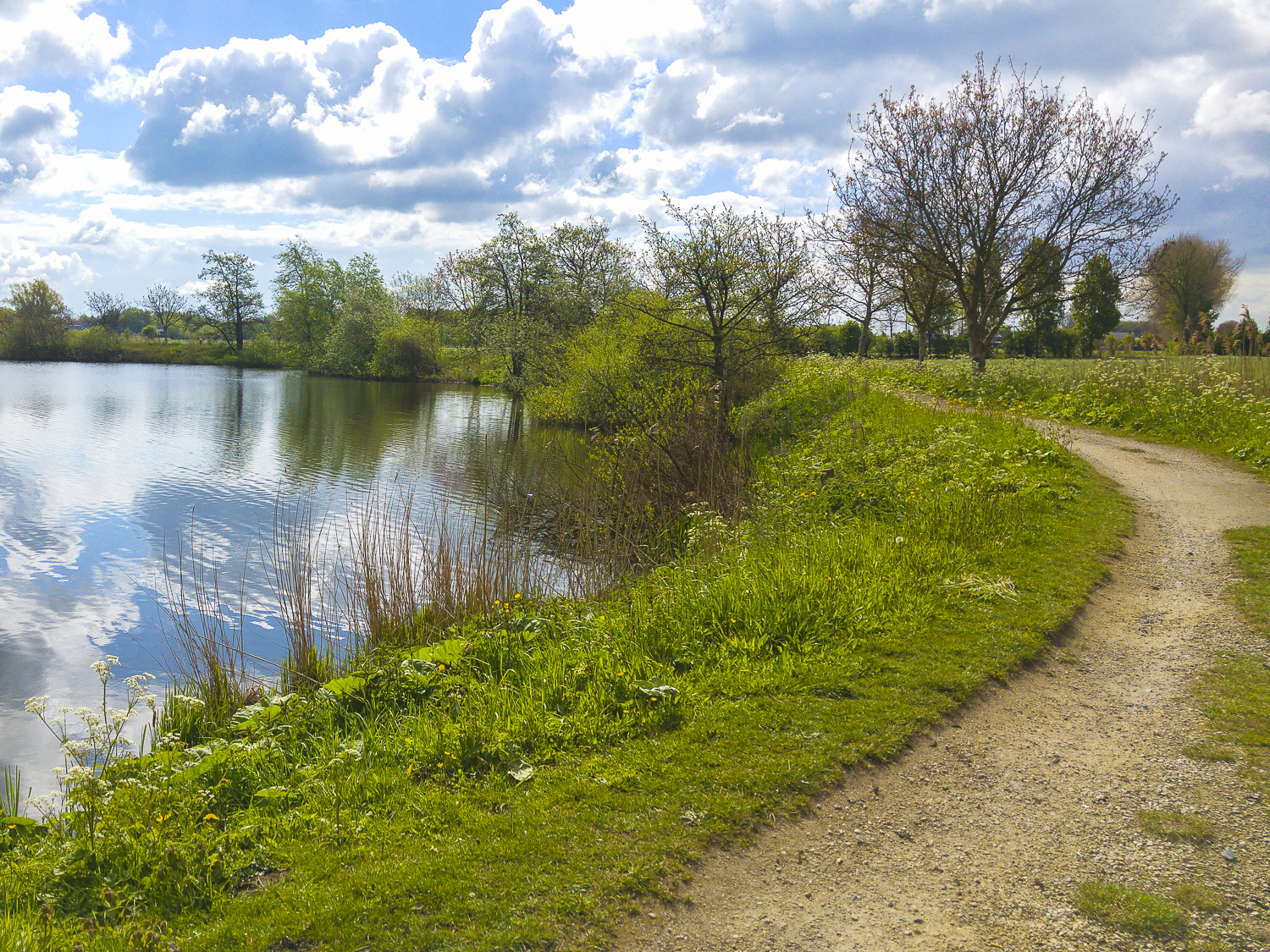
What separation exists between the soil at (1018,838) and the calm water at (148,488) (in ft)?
18.9

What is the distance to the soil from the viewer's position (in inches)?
125

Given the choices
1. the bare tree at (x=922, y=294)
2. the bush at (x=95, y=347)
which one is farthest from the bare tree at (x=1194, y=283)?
the bush at (x=95, y=347)

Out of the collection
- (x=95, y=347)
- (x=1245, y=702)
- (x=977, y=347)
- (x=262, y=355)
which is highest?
(x=95, y=347)

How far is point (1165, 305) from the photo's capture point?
53.3m

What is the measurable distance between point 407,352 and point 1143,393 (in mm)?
53713

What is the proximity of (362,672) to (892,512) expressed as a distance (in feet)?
22.1

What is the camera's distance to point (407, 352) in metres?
60.1

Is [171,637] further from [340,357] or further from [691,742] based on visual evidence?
[340,357]

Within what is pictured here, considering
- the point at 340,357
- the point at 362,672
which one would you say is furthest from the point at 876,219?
the point at 340,357

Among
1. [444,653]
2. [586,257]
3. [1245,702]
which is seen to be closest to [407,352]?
[586,257]

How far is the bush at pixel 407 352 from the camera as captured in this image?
59531 mm

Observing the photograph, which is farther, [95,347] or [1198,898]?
[95,347]

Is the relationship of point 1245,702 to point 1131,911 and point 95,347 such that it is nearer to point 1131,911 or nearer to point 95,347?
point 1131,911

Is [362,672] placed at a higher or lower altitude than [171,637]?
higher
